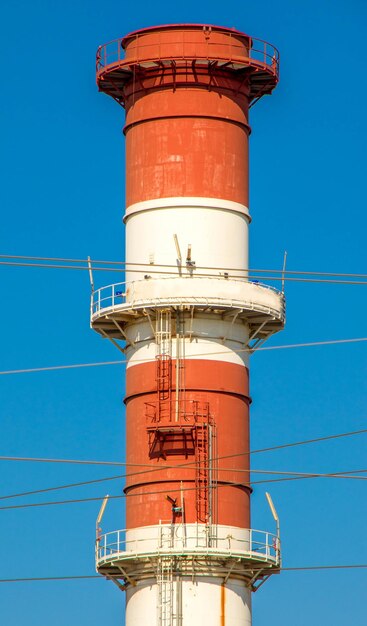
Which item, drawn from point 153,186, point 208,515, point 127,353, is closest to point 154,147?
point 153,186

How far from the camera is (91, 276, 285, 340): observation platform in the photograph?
251 ft

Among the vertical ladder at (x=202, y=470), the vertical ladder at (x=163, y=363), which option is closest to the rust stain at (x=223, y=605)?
the vertical ladder at (x=202, y=470)

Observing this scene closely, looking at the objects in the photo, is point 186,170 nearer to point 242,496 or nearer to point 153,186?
point 153,186

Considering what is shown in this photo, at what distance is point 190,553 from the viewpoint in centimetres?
7494

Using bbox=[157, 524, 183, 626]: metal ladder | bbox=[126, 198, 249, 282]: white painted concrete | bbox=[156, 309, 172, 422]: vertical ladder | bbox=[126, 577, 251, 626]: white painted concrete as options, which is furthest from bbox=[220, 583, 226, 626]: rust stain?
bbox=[126, 198, 249, 282]: white painted concrete

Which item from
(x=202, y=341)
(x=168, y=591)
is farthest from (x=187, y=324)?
(x=168, y=591)

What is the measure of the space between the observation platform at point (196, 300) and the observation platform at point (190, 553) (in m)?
6.45

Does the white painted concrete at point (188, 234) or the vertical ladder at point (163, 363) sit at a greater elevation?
the white painted concrete at point (188, 234)

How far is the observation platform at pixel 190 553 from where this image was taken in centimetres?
7512

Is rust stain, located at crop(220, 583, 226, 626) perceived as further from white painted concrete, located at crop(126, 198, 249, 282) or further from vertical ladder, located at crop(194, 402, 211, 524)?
white painted concrete, located at crop(126, 198, 249, 282)

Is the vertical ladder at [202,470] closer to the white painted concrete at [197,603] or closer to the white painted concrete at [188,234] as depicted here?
the white painted concrete at [197,603]

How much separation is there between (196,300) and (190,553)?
7.54 meters

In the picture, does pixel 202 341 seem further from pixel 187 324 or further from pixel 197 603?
pixel 197 603

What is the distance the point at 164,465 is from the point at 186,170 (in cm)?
904
